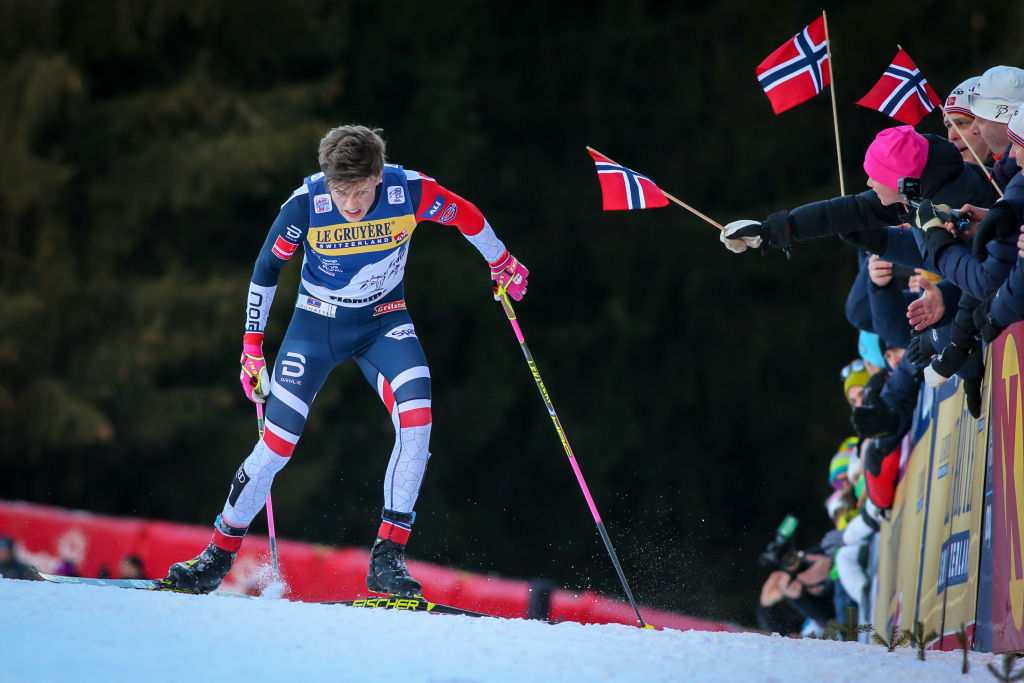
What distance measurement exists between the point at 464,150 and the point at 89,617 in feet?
40.3

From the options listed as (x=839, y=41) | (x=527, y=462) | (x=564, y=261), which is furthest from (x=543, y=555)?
(x=839, y=41)

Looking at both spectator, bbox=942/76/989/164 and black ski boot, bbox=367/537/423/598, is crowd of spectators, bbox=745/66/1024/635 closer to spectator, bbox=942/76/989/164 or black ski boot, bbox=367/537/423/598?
spectator, bbox=942/76/989/164

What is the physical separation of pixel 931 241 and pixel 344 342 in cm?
219

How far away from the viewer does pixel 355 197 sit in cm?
418

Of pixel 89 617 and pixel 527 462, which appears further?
pixel 527 462

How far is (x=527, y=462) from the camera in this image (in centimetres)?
1554

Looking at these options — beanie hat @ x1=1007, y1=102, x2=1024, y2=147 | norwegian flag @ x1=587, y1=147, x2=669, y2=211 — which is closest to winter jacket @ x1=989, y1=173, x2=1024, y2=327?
beanie hat @ x1=1007, y1=102, x2=1024, y2=147

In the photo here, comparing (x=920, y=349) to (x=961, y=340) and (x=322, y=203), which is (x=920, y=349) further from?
(x=322, y=203)

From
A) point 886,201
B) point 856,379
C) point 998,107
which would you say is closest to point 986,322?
point 886,201

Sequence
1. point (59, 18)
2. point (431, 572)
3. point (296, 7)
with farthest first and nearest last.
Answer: point (296, 7) < point (59, 18) < point (431, 572)

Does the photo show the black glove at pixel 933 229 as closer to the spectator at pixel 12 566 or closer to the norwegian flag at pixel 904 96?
the norwegian flag at pixel 904 96

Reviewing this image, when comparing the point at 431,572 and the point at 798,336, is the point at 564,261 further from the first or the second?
the point at 431,572

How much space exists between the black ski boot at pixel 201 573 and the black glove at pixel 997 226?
2.97 meters

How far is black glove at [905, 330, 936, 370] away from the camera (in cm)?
455
